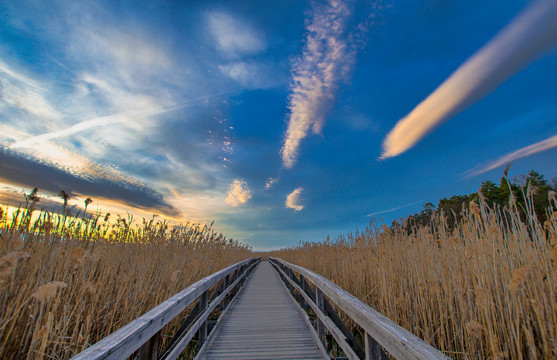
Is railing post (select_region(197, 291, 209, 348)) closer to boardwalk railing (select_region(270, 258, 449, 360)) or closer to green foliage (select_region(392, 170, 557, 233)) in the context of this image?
boardwalk railing (select_region(270, 258, 449, 360))

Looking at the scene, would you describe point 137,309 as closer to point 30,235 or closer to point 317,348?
point 30,235

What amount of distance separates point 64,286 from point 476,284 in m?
3.74

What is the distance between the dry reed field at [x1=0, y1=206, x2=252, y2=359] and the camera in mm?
1969

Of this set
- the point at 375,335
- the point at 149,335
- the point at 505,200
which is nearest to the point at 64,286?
the point at 149,335

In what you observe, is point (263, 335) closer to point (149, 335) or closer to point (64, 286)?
point (149, 335)

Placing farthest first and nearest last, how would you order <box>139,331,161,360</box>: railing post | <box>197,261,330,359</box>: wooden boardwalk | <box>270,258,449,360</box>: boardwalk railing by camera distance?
<box>197,261,330,359</box>: wooden boardwalk, <box>139,331,161,360</box>: railing post, <box>270,258,449,360</box>: boardwalk railing

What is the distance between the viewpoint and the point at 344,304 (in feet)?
7.98

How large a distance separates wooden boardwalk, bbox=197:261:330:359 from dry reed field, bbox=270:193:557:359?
1227mm

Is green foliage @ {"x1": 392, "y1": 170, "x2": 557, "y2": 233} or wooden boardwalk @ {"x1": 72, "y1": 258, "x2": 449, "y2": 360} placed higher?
green foliage @ {"x1": 392, "y1": 170, "x2": 557, "y2": 233}

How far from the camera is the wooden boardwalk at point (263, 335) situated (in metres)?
3.62

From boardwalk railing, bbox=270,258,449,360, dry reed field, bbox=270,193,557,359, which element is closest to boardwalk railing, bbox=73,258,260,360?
boardwalk railing, bbox=270,258,449,360

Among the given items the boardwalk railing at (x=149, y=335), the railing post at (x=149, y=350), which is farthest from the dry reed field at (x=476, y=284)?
the railing post at (x=149, y=350)

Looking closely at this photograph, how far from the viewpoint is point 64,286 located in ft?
5.95

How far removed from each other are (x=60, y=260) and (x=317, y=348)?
3465mm
